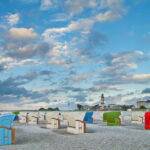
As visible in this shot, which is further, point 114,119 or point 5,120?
point 114,119

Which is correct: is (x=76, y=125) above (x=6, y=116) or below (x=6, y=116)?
below

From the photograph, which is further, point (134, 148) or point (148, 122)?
point (148, 122)

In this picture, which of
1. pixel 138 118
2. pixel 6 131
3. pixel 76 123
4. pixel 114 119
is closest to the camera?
pixel 6 131

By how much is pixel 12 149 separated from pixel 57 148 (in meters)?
2.19

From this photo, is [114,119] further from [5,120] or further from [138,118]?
[5,120]

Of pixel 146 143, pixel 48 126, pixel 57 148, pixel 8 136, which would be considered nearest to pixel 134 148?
pixel 146 143

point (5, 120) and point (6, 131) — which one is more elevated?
point (5, 120)

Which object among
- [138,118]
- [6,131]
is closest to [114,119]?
[138,118]

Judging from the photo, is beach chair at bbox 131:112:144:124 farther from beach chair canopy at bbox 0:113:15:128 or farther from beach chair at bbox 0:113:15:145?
beach chair canopy at bbox 0:113:15:128

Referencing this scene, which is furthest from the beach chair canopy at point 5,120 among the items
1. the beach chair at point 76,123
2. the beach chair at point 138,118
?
the beach chair at point 138,118

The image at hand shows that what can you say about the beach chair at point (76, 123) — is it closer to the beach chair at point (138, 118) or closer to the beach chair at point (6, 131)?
the beach chair at point (6, 131)

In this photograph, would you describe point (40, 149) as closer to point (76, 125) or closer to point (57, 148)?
point (57, 148)

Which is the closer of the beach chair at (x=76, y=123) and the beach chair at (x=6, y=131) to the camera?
the beach chair at (x=6, y=131)

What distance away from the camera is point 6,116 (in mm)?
13062
